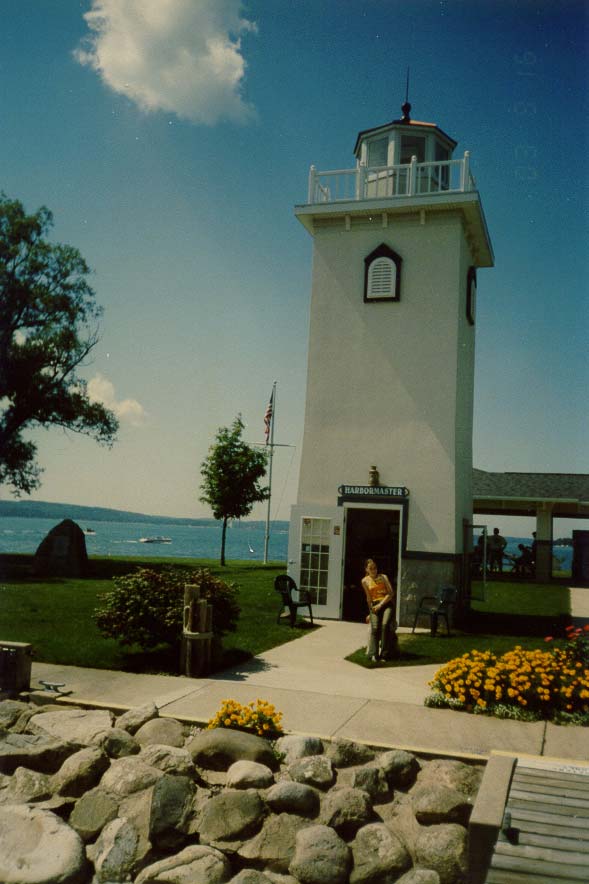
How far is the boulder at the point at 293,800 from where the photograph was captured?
19.3 feet

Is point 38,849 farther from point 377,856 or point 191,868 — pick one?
point 377,856

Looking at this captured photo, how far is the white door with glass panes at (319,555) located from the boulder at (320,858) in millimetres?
9762

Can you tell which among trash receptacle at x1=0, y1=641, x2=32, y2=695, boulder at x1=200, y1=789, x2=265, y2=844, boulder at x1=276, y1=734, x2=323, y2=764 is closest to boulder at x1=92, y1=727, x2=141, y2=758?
boulder at x1=200, y1=789, x2=265, y2=844

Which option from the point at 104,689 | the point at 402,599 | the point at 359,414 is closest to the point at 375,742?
the point at 104,689

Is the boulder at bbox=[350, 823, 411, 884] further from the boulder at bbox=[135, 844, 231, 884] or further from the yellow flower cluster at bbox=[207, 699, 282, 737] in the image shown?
the yellow flower cluster at bbox=[207, 699, 282, 737]

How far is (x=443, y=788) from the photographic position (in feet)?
19.0

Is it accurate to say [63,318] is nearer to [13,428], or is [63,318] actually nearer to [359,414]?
[13,428]

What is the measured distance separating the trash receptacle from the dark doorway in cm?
870

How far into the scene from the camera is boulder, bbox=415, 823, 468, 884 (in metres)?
5.19

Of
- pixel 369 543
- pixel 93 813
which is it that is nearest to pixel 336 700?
pixel 93 813

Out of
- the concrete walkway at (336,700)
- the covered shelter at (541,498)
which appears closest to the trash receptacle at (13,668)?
the concrete walkway at (336,700)

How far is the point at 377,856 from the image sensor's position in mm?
5379

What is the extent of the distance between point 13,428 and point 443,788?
2498cm

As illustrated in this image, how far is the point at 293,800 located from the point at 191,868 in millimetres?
941
